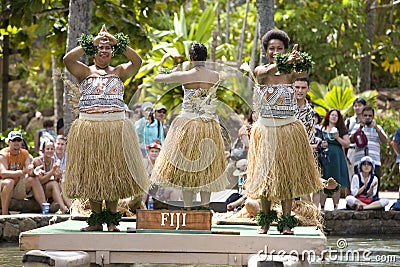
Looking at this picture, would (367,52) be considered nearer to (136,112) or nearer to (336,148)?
(336,148)

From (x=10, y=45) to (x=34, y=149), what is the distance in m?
2.49

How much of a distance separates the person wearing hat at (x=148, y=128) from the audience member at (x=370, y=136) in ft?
8.71

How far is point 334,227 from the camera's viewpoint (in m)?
8.91

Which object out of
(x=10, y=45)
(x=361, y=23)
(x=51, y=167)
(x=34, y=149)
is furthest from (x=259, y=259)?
(x=361, y=23)

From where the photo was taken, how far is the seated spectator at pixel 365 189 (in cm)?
895

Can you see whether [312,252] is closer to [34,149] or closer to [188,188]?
[188,188]

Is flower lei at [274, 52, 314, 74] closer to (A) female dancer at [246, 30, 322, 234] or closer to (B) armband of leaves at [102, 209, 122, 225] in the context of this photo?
(A) female dancer at [246, 30, 322, 234]

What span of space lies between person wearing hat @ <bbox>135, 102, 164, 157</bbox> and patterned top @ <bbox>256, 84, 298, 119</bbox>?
0.92 meters

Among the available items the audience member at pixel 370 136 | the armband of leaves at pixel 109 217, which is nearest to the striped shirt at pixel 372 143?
the audience member at pixel 370 136

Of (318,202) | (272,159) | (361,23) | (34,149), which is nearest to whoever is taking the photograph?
(272,159)

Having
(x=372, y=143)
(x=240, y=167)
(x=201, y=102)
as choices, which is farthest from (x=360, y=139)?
(x=201, y=102)

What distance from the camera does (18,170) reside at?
8719mm

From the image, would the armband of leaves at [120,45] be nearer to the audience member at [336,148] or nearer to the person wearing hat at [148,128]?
the person wearing hat at [148,128]

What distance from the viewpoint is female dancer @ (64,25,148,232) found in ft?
18.7
